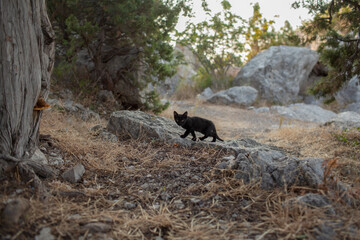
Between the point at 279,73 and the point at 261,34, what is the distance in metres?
2.73

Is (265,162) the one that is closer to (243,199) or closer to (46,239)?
(243,199)

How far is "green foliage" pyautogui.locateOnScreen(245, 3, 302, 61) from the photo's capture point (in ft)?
47.8

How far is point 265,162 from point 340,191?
27.4 inches

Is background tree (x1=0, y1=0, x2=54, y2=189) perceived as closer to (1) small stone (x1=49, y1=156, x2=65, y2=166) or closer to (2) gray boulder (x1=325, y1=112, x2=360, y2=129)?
(1) small stone (x1=49, y1=156, x2=65, y2=166)

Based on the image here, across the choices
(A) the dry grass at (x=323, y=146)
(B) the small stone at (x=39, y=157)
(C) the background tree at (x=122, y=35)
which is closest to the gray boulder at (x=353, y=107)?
(A) the dry grass at (x=323, y=146)

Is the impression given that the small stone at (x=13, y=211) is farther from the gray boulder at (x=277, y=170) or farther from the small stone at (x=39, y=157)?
the gray boulder at (x=277, y=170)

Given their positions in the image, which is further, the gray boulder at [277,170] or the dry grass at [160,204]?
the gray boulder at [277,170]

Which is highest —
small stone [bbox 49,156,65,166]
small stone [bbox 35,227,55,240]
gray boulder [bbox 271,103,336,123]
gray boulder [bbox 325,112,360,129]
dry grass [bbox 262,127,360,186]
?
small stone [bbox 49,156,65,166]

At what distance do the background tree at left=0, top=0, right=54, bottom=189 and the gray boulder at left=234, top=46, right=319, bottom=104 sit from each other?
453 inches

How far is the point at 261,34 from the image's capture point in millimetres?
14883

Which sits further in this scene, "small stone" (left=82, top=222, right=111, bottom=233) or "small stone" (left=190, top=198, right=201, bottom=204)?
"small stone" (left=190, top=198, right=201, bottom=204)

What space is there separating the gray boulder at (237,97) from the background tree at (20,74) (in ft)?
31.0

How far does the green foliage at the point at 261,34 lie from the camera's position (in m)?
14.6

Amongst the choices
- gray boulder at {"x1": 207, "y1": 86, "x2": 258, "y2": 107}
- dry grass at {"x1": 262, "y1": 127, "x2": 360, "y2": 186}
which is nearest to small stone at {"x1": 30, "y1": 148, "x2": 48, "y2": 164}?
dry grass at {"x1": 262, "y1": 127, "x2": 360, "y2": 186}
